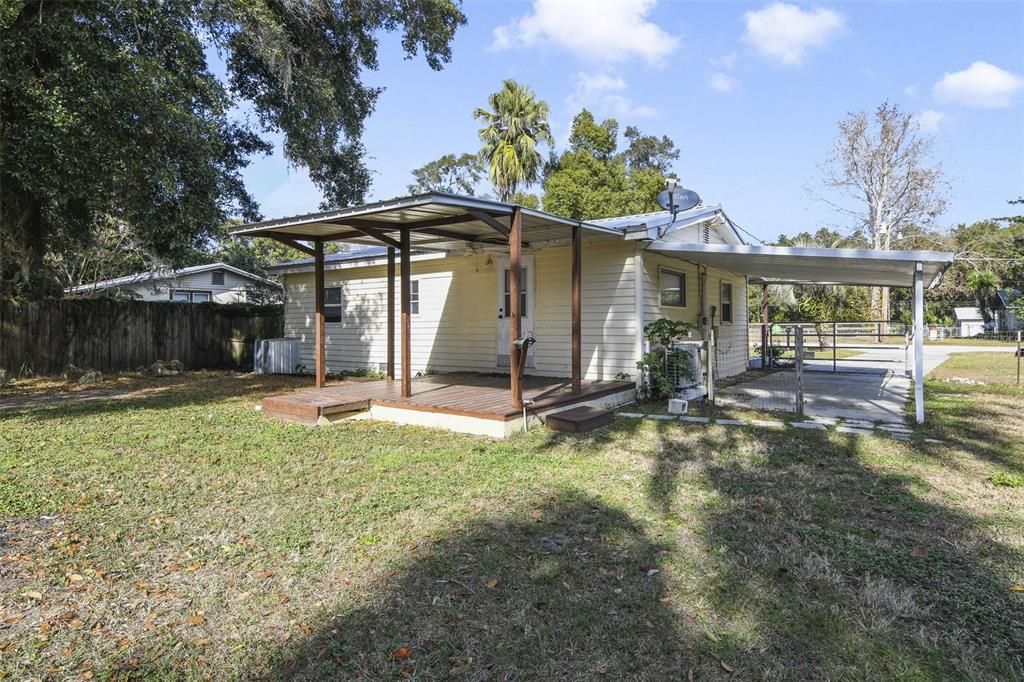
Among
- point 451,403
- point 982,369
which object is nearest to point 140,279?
point 451,403

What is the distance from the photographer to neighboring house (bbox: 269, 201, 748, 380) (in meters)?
8.77

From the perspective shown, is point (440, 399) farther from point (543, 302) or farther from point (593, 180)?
point (593, 180)

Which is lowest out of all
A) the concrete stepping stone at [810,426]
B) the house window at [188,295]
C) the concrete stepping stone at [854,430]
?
the concrete stepping stone at [854,430]

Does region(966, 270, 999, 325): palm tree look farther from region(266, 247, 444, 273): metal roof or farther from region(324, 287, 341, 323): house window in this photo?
region(324, 287, 341, 323): house window

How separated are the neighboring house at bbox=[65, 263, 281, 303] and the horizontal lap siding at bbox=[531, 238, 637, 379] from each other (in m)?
15.1

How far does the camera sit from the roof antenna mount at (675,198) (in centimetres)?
870

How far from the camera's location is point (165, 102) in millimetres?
7551

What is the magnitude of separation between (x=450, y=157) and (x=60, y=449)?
93.9 ft

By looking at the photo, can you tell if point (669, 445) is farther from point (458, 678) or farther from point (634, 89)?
point (634, 89)

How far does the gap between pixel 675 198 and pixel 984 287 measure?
3407 centimetres

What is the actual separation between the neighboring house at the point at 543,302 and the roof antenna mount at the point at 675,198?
310 mm

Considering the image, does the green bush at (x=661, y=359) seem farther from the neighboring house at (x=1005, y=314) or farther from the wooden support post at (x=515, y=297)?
the neighboring house at (x=1005, y=314)

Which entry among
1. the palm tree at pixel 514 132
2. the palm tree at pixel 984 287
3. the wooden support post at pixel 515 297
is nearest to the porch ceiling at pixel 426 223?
the wooden support post at pixel 515 297

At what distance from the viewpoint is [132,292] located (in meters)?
20.2
